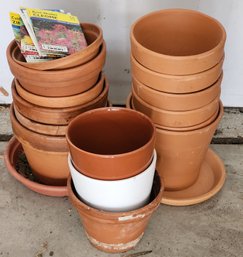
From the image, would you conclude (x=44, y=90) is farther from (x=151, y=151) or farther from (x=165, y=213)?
(x=165, y=213)

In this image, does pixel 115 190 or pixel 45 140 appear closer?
pixel 115 190

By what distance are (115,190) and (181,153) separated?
0.29 m

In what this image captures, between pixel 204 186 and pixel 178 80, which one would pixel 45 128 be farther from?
pixel 204 186

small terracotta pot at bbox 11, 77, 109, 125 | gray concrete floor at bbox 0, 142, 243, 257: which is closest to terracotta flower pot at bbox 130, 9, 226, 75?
small terracotta pot at bbox 11, 77, 109, 125

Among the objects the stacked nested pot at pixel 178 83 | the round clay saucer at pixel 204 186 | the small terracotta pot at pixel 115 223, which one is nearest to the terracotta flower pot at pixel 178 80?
the stacked nested pot at pixel 178 83

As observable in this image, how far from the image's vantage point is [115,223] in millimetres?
1003

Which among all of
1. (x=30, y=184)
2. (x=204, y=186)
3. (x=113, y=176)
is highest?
(x=113, y=176)

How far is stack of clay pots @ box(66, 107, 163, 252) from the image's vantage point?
3.09ft

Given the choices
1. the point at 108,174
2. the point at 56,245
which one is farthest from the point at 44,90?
the point at 56,245

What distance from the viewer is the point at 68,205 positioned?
4.20ft

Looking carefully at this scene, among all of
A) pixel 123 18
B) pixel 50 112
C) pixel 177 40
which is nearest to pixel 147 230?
pixel 50 112

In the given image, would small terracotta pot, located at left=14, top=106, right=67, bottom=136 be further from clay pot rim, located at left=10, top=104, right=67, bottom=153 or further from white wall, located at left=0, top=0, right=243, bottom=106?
white wall, located at left=0, top=0, right=243, bottom=106

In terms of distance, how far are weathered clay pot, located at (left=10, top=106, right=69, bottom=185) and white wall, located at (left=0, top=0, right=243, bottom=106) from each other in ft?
1.36

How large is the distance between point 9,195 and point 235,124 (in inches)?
34.8
